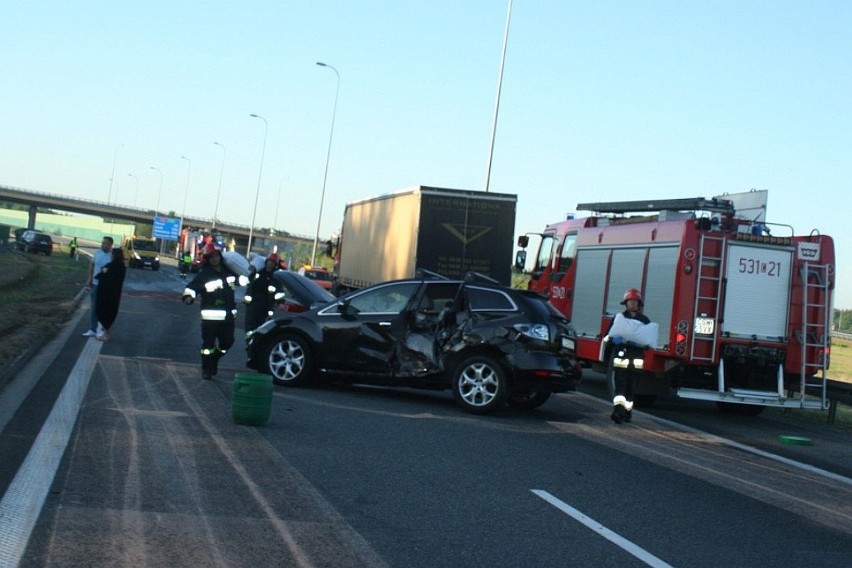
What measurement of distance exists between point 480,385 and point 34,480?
6.88 meters

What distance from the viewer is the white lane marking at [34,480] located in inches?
232

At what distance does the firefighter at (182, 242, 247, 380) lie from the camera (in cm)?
1443

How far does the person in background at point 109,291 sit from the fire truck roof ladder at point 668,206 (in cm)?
846

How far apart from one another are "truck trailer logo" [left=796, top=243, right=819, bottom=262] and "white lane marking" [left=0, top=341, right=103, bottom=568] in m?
9.94

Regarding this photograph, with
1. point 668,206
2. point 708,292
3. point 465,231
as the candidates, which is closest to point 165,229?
point 465,231

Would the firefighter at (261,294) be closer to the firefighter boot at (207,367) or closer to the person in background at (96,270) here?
the firefighter boot at (207,367)

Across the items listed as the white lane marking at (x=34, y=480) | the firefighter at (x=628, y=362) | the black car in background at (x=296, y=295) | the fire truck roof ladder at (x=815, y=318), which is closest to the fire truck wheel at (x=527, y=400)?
the firefighter at (x=628, y=362)

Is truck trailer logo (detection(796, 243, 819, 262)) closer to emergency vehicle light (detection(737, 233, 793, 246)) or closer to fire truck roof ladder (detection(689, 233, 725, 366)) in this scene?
emergency vehicle light (detection(737, 233, 793, 246))

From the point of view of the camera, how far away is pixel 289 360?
1466cm

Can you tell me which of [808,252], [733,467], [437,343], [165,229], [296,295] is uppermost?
[165,229]

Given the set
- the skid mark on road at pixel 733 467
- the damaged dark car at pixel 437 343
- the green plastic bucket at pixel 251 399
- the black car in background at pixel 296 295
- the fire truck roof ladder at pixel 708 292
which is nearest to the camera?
the skid mark on road at pixel 733 467

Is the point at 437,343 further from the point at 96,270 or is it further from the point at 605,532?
the point at 96,270

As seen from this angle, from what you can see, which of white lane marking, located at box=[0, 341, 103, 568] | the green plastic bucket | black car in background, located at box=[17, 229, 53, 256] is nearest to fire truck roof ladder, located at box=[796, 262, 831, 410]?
the green plastic bucket

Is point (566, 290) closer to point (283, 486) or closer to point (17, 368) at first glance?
point (17, 368)
